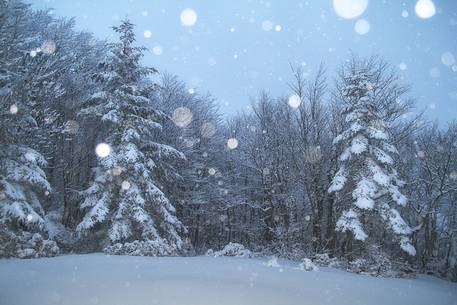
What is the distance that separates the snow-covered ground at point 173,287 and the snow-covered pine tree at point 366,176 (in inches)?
296

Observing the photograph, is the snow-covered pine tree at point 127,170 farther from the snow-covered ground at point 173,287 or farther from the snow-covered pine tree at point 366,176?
the snow-covered pine tree at point 366,176

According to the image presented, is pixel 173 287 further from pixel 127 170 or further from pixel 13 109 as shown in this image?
pixel 127 170

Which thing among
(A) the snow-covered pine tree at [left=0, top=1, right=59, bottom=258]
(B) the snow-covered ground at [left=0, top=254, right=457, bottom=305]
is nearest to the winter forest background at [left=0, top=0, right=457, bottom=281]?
(A) the snow-covered pine tree at [left=0, top=1, right=59, bottom=258]

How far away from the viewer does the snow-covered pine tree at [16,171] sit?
1270cm

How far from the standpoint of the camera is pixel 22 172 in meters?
15.4

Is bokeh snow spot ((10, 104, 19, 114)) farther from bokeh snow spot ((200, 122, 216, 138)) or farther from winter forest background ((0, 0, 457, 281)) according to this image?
bokeh snow spot ((200, 122, 216, 138))

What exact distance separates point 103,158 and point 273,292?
1366 cm

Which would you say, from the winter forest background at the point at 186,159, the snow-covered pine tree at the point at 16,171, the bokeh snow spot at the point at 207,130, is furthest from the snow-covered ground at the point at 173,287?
the bokeh snow spot at the point at 207,130

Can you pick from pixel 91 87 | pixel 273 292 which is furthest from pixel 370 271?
pixel 91 87

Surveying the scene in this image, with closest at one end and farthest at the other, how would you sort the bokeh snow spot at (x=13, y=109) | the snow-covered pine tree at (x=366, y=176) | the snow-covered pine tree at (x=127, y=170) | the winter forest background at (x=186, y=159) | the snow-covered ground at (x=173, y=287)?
the snow-covered ground at (x=173, y=287) < the bokeh snow spot at (x=13, y=109) < the winter forest background at (x=186, y=159) < the snow-covered pine tree at (x=366, y=176) < the snow-covered pine tree at (x=127, y=170)

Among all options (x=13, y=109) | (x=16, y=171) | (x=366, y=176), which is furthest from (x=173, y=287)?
(x=366, y=176)

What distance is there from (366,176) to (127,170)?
12.2m

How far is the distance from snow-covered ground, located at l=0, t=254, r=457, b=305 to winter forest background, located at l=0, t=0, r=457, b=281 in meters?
4.65

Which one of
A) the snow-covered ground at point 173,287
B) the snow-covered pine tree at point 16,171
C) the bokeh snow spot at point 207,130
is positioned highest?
the bokeh snow spot at point 207,130
